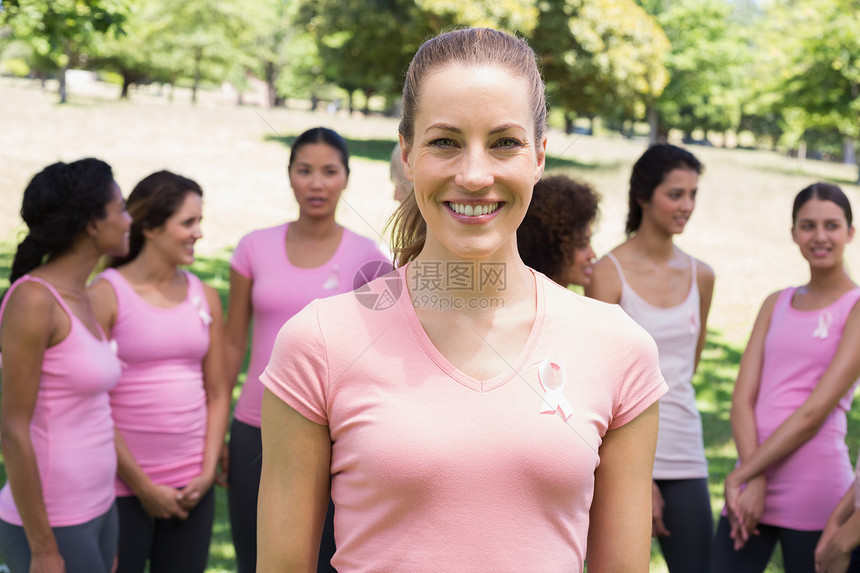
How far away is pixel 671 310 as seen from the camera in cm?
329

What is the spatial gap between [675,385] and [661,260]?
1.85 ft

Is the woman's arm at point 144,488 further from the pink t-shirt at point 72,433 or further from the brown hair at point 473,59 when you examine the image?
the brown hair at point 473,59

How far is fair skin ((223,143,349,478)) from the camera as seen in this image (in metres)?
3.39

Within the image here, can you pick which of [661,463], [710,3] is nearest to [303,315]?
[661,463]

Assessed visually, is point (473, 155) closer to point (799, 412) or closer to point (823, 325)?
point (799, 412)

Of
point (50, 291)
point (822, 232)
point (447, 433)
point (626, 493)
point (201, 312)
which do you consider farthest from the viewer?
point (201, 312)

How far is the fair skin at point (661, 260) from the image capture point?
3.32 meters

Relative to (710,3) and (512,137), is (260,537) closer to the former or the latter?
(512,137)

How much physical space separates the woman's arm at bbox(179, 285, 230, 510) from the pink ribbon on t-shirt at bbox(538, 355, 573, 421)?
2207 millimetres

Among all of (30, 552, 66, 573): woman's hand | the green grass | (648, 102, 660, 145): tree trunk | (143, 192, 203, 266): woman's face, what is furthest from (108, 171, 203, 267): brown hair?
(648, 102, 660, 145): tree trunk

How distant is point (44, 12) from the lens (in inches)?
226

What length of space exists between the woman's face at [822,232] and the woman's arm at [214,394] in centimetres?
248

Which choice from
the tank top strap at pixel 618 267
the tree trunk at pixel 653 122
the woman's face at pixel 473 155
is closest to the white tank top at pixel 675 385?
the tank top strap at pixel 618 267

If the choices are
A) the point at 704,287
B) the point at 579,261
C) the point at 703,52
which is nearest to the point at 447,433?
the point at 579,261
